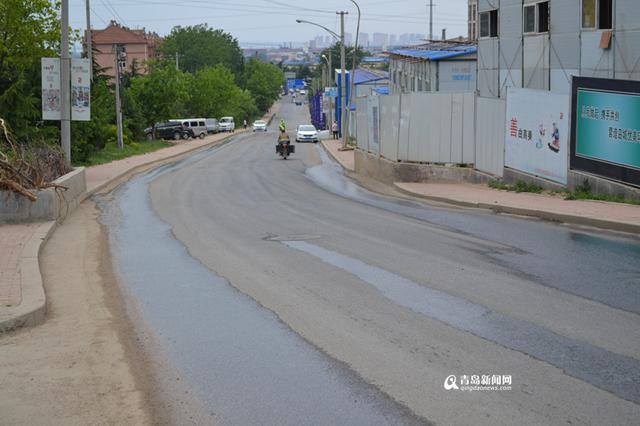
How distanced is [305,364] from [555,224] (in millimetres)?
10290

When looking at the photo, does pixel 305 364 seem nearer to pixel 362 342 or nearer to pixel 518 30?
pixel 362 342

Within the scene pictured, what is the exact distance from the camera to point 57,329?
933 centimetres

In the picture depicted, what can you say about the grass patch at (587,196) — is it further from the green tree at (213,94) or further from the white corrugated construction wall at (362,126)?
the green tree at (213,94)

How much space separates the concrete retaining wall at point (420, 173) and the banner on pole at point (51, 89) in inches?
412

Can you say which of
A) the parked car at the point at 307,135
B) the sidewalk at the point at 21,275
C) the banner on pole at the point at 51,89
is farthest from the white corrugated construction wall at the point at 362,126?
the parked car at the point at 307,135

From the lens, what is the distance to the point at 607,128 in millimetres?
19469

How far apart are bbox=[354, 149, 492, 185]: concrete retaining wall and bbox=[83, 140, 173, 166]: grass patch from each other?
17.6 metres

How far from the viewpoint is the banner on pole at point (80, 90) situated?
27.8 metres

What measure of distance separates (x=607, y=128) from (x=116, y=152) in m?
39.8

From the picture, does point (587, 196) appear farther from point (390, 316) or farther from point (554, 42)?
point (390, 316)

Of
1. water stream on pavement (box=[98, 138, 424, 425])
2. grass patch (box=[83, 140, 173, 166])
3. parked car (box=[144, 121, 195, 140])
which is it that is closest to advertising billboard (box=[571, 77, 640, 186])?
water stream on pavement (box=[98, 138, 424, 425])

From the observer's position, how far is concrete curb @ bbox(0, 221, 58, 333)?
30.1ft

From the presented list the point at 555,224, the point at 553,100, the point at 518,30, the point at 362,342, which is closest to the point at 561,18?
the point at 518,30

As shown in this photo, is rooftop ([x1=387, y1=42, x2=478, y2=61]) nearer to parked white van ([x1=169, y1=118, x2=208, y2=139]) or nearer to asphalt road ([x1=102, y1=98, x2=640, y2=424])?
asphalt road ([x1=102, y1=98, x2=640, y2=424])
